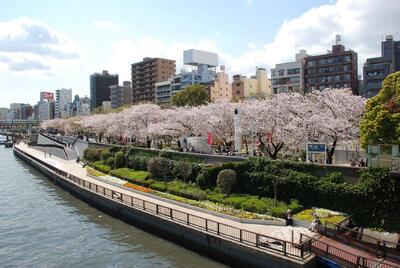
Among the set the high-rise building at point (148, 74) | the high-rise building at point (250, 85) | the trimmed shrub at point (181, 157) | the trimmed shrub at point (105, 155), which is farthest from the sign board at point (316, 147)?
the high-rise building at point (148, 74)

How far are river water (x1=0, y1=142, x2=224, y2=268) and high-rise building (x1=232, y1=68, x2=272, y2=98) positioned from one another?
85.6m

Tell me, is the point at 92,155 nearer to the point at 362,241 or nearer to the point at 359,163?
the point at 359,163

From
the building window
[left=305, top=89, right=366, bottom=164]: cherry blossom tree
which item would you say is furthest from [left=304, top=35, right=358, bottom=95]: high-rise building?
[left=305, top=89, right=366, bottom=164]: cherry blossom tree

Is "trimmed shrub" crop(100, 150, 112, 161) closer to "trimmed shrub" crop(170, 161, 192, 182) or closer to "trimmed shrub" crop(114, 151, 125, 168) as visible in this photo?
"trimmed shrub" crop(114, 151, 125, 168)

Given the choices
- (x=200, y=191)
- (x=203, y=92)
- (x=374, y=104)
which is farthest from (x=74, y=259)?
(x=203, y=92)

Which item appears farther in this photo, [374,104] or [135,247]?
[374,104]

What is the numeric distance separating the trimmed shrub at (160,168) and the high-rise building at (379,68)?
179 ft

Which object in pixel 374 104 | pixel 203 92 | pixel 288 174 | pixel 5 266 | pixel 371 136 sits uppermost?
pixel 203 92

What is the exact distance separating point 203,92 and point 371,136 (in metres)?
54.2

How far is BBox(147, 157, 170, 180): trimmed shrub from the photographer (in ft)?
128

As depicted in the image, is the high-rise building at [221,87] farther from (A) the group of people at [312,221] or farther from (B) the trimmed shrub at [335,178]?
(A) the group of people at [312,221]

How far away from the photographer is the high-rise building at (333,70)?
276 feet

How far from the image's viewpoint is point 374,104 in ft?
98.9

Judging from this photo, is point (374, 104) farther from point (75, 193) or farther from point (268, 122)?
point (75, 193)
